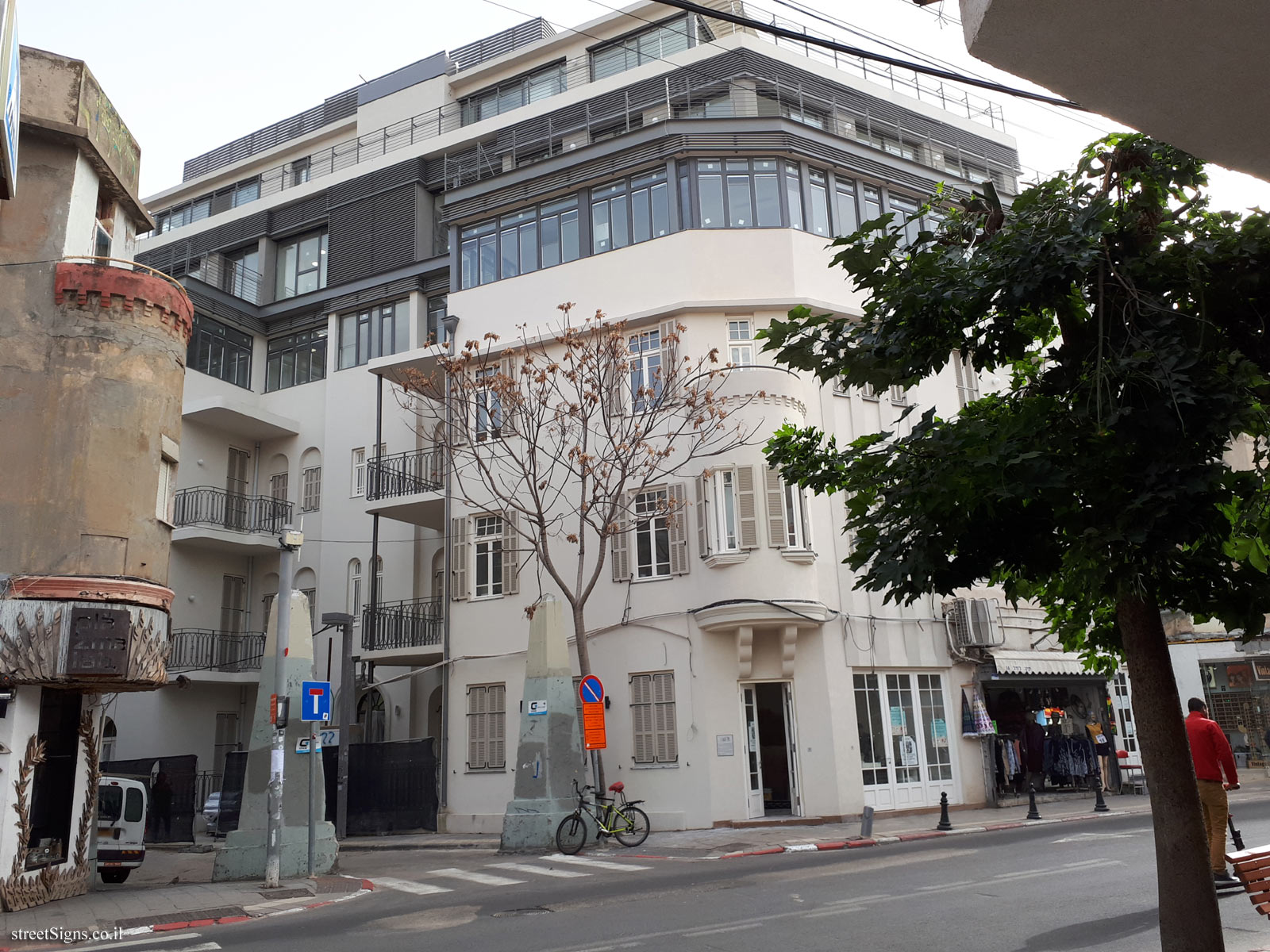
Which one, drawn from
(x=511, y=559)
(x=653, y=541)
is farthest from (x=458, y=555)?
(x=653, y=541)

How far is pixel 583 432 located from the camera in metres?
24.1

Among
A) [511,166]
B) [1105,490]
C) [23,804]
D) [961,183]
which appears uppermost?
[511,166]

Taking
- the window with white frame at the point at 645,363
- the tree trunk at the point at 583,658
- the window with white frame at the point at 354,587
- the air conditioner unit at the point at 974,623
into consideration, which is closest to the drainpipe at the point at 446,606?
the window with white frame at the point at 645,363

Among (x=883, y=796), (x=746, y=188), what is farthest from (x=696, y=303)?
(x=883, y=796)

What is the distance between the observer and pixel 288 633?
16.7 meters

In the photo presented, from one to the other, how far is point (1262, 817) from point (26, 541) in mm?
19566

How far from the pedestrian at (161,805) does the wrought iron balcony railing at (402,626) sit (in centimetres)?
582

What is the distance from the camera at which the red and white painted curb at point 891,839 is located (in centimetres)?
1719

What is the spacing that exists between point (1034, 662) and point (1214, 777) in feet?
52.6

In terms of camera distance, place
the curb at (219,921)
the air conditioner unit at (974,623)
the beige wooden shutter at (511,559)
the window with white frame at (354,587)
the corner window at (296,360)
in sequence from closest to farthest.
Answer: the curb at (219,921) < the air conditioner unit at (974,623) < the beige wooden shutter at (511,559) < the window with white frame at (354,587) < the corner window at (296,360)

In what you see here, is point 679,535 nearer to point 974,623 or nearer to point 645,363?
point 645,363

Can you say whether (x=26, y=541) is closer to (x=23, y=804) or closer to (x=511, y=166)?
(x=23, y=804)

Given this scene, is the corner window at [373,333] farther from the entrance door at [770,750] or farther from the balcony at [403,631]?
the entrance door at [770,750]

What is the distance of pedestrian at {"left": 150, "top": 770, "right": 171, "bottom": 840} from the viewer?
2608 centimetres
